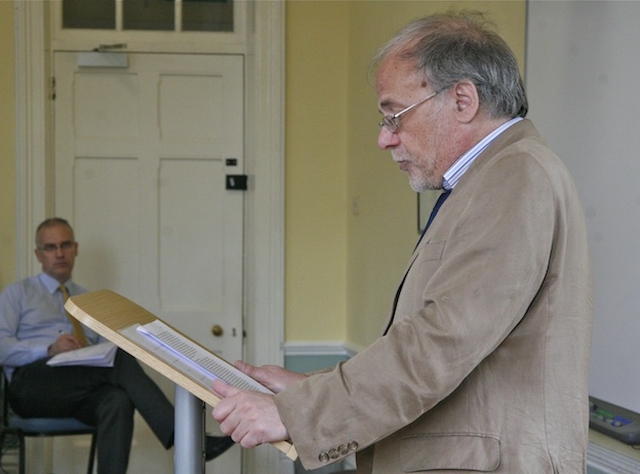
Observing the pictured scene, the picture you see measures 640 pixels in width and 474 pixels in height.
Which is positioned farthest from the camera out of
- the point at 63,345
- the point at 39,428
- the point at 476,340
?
the point at 63,345

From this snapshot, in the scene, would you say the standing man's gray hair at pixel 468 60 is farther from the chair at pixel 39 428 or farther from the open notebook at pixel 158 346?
the chair at pixel 39 428

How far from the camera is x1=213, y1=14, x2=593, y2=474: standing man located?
138 cm

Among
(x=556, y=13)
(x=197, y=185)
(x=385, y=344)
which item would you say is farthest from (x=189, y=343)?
(x=197, y=185)

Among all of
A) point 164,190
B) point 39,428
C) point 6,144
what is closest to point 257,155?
point 164,190

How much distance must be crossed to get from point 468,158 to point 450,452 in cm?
49

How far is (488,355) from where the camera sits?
143cm

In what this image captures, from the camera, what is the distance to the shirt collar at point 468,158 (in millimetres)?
1558

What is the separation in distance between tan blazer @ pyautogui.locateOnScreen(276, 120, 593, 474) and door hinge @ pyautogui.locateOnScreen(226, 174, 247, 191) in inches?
131

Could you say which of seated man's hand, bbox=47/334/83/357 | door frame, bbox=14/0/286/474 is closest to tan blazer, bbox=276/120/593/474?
seated man's hand, bbox=47/334/83/357

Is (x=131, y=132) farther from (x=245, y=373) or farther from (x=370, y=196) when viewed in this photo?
(x=245, y=373)

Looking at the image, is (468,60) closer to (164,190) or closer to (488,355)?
(488,355)

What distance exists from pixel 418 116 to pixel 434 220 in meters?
0.18

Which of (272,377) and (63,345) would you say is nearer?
(272,377)

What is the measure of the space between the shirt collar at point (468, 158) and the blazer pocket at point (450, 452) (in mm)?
429
